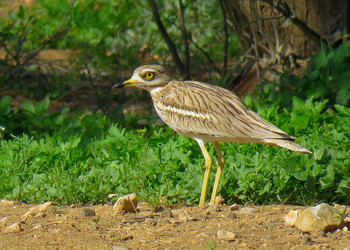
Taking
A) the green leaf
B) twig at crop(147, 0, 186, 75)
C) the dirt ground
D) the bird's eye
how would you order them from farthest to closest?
twig at crop(147, 0, 186, 75)
the green leaf
the bird's eye
the dirt ground

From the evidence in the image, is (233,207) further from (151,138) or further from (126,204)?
(151,138)

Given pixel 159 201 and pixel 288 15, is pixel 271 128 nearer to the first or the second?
pixel 159 201

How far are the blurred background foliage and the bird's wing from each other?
1.20 feet

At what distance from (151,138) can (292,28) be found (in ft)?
8.73

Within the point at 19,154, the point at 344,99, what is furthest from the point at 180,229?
the point at 344,99

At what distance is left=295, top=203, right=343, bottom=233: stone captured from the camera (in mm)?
3979

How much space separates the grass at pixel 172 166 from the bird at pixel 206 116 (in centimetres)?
29

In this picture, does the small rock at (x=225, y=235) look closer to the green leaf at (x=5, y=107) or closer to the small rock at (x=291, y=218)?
the small rock at (x=291, y=218)

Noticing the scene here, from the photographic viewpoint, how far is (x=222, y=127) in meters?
4.88

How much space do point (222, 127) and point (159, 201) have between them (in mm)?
751

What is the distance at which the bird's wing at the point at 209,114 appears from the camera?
4761 mm

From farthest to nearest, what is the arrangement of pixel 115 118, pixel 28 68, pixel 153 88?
pixel 28 68 → pixel 115 118 → pixel 153 88

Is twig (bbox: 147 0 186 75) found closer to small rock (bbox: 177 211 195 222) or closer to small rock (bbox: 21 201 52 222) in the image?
small rock (bbox: 21 201 52 222)

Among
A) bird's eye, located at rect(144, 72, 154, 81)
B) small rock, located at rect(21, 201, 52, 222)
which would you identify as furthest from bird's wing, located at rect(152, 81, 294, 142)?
small rock, located at rect(21, 201, 52, 222)
